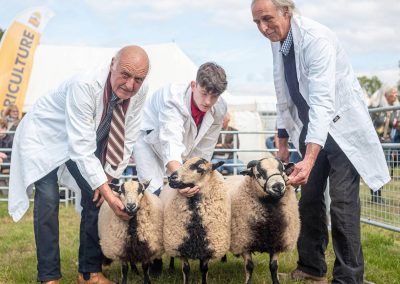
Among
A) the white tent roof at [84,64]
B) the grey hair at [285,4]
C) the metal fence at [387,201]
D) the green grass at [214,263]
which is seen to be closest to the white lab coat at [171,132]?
the green grass at [214,263]

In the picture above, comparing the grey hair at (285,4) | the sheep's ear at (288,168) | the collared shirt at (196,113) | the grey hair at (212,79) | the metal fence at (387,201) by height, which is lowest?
the metal fence at (387,201)

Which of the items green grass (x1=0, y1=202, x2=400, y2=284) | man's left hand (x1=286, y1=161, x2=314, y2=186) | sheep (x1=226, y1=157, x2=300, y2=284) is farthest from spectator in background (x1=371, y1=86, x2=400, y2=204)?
man's left hand (x1=286, y1=161, x2=314, y2=186)

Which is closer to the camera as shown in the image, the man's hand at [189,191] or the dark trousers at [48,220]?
the man's hand at [189,191]

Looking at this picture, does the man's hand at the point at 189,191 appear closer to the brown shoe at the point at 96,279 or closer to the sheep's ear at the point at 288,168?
the sheep's ear at the point at 288,168

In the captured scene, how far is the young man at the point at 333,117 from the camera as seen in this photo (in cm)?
355

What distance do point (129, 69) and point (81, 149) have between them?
0.70 m

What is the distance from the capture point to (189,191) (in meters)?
3.92

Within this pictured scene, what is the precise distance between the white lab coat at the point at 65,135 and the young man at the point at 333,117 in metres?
1.27

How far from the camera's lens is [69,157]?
4.12 m

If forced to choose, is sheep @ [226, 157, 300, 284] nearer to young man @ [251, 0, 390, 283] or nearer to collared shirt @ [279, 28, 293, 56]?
young man @ [251, 0, 390, 283]

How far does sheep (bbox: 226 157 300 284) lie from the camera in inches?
153

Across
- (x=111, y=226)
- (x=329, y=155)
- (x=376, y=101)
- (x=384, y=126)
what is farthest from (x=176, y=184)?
(x=376, y=101)

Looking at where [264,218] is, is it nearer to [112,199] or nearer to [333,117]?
[333,117]

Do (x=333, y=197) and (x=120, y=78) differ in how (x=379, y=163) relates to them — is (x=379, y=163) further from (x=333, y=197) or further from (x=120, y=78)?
(x=120, y=78)
